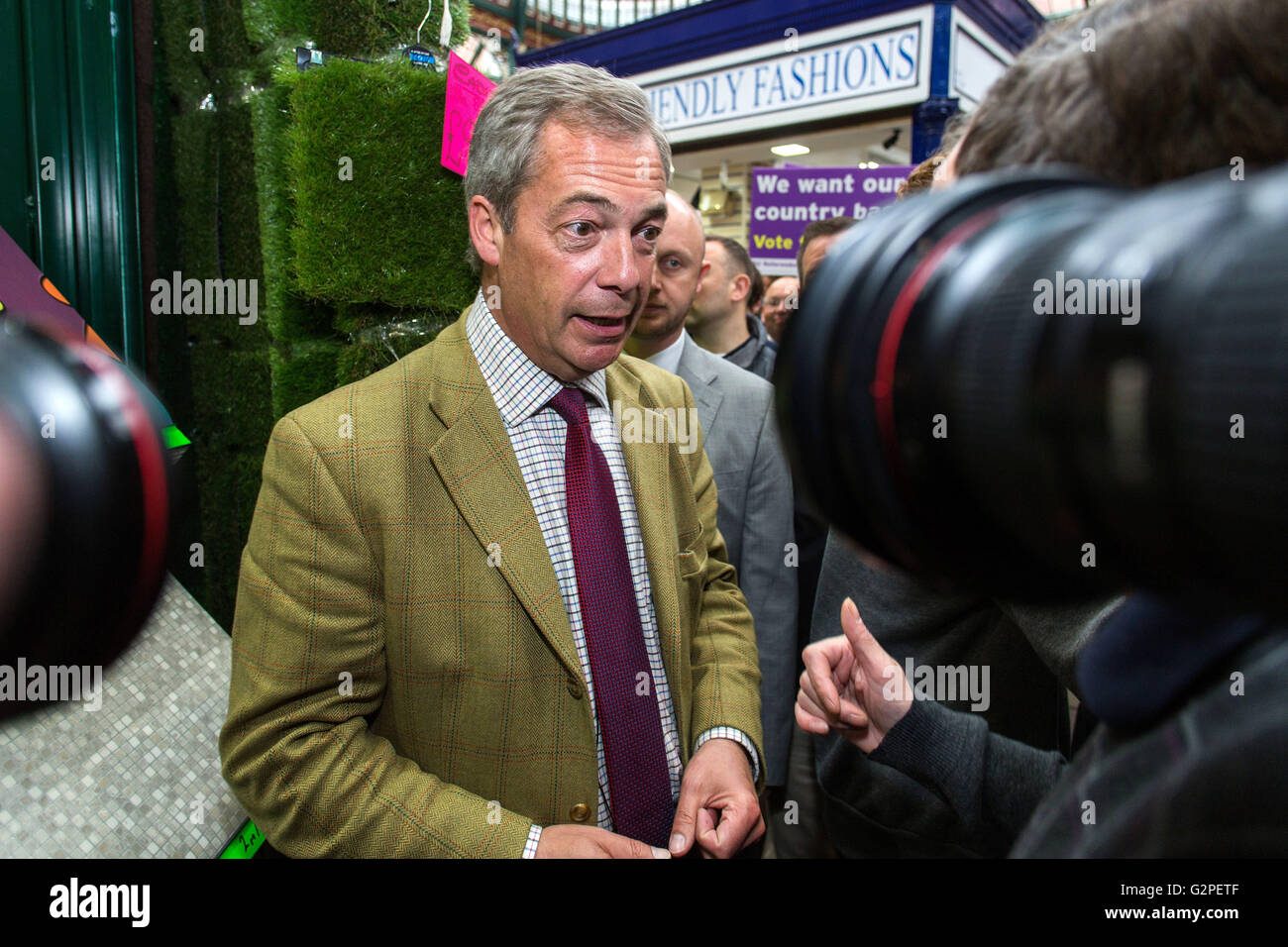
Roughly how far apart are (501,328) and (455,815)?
75cm

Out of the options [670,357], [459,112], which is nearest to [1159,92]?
[459,112]

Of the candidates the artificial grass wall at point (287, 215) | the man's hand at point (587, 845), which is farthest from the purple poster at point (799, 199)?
the man's hand at point (587, 845)

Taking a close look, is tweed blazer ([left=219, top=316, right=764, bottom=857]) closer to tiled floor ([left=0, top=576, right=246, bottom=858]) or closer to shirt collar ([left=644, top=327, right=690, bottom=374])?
tiled floor ([left=0, top=576, right=246, bottom=858])

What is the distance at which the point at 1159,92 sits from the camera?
47 centimetres

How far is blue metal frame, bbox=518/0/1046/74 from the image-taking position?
5.24 metres

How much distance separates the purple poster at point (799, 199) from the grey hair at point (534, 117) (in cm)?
294

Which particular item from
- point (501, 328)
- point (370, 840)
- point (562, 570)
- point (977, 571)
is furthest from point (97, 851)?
point (977, 571)

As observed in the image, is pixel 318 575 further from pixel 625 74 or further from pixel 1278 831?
pixel 625 74

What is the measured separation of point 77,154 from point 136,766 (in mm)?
1328

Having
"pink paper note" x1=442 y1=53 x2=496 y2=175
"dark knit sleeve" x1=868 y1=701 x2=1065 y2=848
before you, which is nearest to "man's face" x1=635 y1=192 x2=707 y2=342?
"pink paper note" x1=442 y1=53 x2=496 y2=175

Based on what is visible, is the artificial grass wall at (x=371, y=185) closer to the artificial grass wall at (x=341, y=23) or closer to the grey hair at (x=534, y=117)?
the artificial grass wall at (x=341, y=23)

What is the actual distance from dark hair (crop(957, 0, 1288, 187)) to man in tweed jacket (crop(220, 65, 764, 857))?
2.68 ft

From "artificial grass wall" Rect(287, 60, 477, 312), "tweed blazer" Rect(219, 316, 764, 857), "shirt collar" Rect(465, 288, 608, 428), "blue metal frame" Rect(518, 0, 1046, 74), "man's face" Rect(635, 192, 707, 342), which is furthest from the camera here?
"blue metal frame" Rect(518, 0, 1046, 74)
